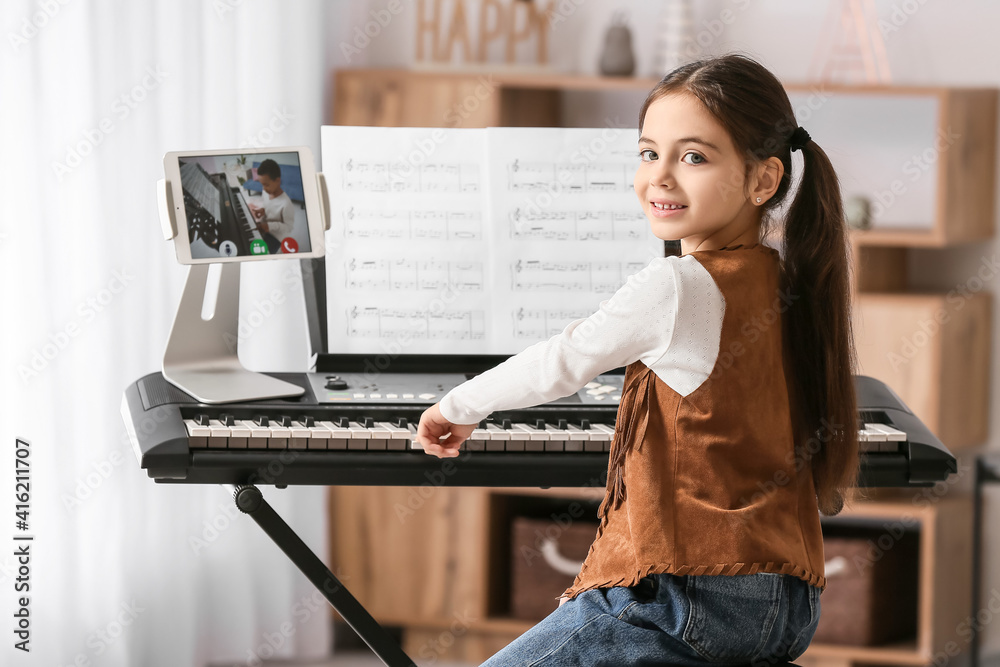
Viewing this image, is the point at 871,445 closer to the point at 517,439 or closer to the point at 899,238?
the point at 517,439

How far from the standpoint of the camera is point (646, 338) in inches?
44.0

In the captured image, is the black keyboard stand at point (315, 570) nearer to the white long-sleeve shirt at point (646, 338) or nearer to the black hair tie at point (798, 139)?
the white long-sleeve shirt at point (646, 338)

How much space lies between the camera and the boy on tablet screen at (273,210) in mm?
1712

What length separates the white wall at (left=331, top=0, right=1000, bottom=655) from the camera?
2.83 metres

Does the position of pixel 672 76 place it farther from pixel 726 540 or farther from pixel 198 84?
pixel 198 84

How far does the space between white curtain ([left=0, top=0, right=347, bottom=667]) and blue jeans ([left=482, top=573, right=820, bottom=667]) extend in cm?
129

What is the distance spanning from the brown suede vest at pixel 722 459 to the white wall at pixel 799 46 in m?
1.90

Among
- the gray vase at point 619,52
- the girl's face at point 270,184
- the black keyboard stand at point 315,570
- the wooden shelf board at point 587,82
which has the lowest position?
the black keyboard stand at point 315,570

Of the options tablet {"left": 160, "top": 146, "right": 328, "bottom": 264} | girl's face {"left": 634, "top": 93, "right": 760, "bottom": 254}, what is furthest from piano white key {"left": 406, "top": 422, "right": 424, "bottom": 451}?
girl's face {"left": 634, "top": 93, "right": 760, "bottom": 254}

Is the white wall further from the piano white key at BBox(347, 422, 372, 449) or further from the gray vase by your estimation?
the piano white key at BBox(347, 422, 372, 449)

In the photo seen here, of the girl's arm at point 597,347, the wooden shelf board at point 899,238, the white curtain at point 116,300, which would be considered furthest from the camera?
the wooden shelf board at point 899,238

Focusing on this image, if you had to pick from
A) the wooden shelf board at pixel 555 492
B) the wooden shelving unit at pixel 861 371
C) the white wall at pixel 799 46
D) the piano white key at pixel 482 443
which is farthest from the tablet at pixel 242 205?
the white wall at pixel 799 46

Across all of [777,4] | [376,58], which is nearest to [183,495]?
[376,58]

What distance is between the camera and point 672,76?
3.94 feet
